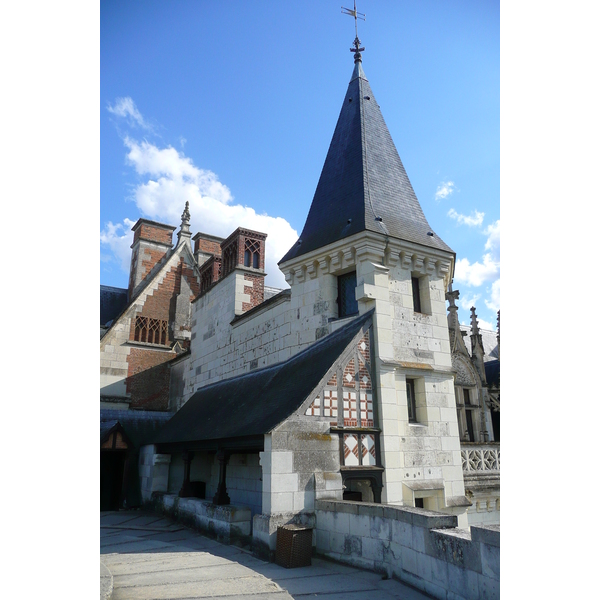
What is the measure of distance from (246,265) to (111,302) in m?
10.4

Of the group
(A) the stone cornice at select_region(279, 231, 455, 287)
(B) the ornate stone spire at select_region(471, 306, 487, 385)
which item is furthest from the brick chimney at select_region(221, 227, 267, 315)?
(B) the ornate stone spire at select_region(471, 306, 487, 385)

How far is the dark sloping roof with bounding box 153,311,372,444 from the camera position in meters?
7.50

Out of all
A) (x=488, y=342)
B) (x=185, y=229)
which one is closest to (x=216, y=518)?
(x=185, y=229)

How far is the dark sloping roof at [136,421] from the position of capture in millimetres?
14164

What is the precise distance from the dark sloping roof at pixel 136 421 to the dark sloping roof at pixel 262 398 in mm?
2702

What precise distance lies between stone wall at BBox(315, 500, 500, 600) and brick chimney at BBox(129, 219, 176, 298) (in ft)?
54.5

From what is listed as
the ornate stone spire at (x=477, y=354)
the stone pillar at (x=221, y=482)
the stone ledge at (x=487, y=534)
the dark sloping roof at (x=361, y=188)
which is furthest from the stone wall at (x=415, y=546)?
the ornate stone spire at (x=477, y=354)

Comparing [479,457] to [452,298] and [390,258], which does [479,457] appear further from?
[452,298]

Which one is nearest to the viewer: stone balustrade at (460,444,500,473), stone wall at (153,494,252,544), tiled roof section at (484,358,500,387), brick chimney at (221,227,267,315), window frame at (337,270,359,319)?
stone wall at (153,494,252,544)

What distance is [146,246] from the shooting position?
69.7 ft

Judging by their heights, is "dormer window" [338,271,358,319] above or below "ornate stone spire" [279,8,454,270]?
below

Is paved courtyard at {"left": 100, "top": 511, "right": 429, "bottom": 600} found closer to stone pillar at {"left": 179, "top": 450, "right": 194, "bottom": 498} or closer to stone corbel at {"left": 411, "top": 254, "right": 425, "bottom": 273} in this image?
stone pillar at {"left": 179, "top": 450, "right": 194, "bottom": 498}
